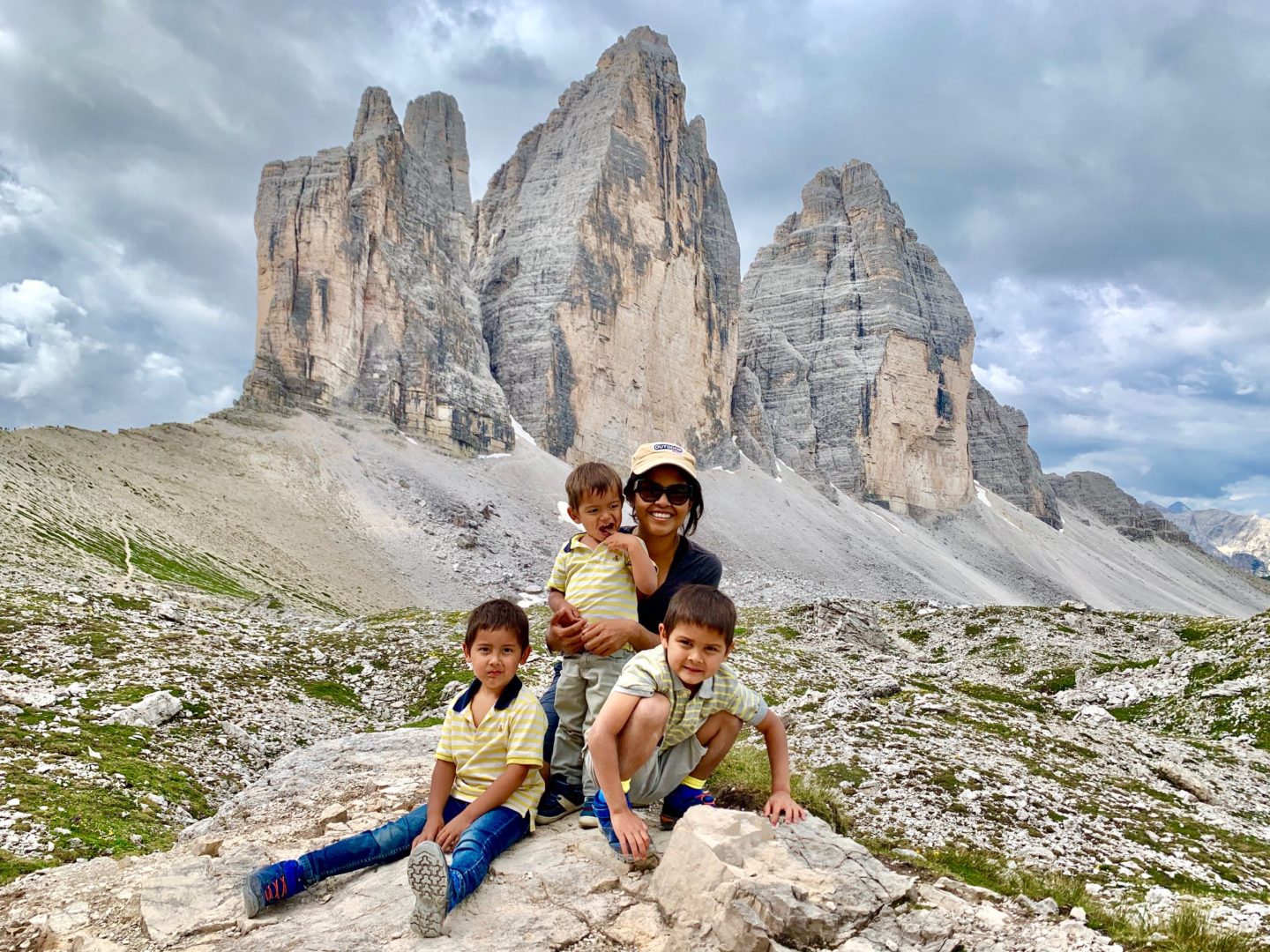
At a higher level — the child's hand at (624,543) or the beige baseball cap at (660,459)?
the beige baseball cap at (660,459)

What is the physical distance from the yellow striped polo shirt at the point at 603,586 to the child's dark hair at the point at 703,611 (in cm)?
86

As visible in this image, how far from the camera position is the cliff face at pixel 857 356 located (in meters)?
133

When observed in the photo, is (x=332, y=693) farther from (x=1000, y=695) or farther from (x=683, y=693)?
(x=1000, y=695)

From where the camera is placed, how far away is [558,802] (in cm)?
588

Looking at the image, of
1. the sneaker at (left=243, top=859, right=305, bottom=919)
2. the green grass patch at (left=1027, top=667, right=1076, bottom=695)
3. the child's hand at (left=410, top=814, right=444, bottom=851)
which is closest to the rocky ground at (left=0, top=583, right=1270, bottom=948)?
the sneaker at (left=243, top=859, right=305, bottom=919)

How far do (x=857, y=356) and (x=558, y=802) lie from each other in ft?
467

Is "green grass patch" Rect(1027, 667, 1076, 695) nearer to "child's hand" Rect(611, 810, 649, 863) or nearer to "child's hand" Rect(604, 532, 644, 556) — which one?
"child's hand" Rect(604, 532, 644, 556)

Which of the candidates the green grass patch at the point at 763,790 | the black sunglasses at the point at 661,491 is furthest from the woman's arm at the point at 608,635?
the green grass patch at the point at 763,790

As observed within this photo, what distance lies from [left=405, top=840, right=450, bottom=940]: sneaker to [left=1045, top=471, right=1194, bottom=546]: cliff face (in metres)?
202

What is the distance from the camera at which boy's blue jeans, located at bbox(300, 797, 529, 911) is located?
467cm

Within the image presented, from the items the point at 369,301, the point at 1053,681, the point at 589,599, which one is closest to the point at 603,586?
Answer: the point at 589,599

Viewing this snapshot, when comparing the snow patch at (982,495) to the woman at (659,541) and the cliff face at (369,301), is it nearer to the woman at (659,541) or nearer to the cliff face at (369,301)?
the cliff face at (369,301)

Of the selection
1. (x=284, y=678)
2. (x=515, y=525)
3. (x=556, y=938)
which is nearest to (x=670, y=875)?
(x=556, y=938)

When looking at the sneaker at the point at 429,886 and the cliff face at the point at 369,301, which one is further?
the cliff face at the point at 369,301
